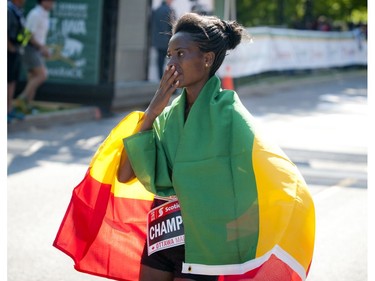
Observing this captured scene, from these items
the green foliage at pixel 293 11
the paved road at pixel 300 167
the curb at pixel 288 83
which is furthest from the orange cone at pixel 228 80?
the green foliage at pixel 293 11

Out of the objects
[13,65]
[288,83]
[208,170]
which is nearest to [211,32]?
[208,170]

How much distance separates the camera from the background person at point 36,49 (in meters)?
13.3

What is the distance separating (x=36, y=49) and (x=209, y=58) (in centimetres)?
1050

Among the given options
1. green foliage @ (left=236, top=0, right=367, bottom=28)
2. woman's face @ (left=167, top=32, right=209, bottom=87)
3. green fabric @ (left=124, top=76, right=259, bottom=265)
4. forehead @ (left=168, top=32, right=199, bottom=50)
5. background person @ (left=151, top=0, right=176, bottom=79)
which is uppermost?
green foliage @ (left=236, top=0, right=367, bottom=28)

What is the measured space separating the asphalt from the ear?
363 inches

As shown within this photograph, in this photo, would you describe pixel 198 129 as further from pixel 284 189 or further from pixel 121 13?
pixel 121 13

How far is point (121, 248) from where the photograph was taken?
12.8 ft

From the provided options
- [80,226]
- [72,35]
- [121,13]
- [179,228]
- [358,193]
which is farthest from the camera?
[121,13]

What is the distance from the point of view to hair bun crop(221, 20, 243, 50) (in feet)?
11.3

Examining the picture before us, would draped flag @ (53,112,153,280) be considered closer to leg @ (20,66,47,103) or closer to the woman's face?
the woman's face

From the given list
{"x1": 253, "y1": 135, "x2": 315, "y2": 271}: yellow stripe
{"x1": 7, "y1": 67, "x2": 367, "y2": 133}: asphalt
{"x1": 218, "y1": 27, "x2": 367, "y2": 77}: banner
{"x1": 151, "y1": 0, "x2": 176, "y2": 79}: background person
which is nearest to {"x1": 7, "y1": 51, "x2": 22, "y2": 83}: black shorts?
{"x1": 7, "y1": 67, "x2": 367, "y2": 133}: asphalt

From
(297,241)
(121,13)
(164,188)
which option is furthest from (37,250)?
(121,13)

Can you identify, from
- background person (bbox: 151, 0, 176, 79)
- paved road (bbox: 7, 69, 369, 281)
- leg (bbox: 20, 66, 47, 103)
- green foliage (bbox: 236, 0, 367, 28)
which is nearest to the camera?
paved road (bbox: 7, 69, 369, 281)

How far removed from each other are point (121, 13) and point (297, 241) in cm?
1428
